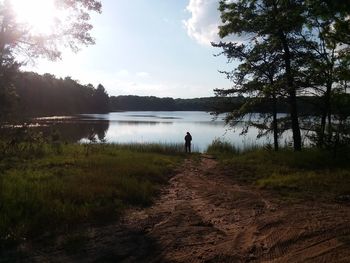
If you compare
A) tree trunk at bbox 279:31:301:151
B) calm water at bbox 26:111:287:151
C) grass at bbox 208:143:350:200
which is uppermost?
tree trunk at bbox 279:31:301:151

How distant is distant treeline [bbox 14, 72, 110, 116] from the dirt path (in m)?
81.6

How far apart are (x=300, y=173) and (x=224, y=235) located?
7.07m

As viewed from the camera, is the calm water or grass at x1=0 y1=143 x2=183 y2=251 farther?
the calm water

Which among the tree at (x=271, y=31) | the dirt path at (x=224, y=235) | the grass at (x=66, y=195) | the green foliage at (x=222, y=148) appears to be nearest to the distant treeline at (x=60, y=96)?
the green foliage at (x=222, y=148)

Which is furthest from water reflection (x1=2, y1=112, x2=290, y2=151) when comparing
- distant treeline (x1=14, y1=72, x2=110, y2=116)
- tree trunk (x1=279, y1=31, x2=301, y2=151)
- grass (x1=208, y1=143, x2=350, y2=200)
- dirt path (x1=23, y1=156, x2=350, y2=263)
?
distant treeline (x1=14, y1=72, x2=110, y2=116)

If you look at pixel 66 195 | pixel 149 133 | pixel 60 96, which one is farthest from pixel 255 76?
pixel 60 96

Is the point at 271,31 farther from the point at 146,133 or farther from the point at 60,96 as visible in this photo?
the point at 60,96

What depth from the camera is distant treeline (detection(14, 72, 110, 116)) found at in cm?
9887

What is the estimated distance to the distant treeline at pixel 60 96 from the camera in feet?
324

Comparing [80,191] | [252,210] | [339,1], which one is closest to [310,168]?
[339,1]

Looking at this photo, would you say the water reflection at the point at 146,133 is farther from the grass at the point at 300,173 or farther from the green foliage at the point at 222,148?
the grass at the point at 300,173

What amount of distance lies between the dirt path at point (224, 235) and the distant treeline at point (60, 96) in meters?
81.6

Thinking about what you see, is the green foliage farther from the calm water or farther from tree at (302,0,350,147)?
tree at (302,0,350,147)

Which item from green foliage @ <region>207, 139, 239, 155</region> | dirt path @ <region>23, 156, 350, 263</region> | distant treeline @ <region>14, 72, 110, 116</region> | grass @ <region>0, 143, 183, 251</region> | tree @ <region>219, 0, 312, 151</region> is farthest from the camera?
distant treeline @ <region>14, 72, 110, 116</region>
